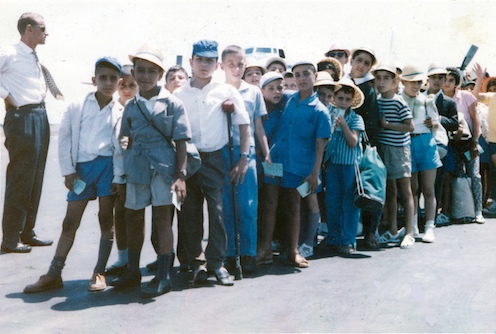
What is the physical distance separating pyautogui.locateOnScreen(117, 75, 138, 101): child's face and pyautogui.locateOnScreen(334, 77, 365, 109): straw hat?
2032mm

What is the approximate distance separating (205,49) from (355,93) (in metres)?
1.97

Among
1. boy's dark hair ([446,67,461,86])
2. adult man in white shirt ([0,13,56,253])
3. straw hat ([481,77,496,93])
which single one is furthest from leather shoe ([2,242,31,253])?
straw hat ([481,77,496,93])

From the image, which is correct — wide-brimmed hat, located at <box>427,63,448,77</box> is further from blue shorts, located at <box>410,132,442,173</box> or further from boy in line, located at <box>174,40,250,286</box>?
boy in line, located at <box>174,40,250,286</box>

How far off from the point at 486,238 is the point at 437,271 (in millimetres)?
1927

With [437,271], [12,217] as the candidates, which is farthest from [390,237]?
[12,217]

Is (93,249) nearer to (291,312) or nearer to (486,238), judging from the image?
(291,312)

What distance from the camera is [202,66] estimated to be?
505cm

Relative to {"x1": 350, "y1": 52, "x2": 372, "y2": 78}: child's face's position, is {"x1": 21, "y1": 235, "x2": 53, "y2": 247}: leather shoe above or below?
below

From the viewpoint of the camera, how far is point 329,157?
6414 mm

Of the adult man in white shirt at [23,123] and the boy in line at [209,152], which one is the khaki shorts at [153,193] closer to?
the boy in line at [209,152]

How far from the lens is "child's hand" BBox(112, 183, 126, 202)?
4.97m

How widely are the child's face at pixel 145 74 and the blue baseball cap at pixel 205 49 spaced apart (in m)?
0.41

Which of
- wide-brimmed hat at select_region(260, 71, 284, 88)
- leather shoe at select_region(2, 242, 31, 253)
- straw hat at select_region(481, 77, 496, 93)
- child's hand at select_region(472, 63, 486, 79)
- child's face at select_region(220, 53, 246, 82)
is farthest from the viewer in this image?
straw hat at select_region(481, 77, 496, 93)

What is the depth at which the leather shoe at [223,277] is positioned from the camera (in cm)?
500
